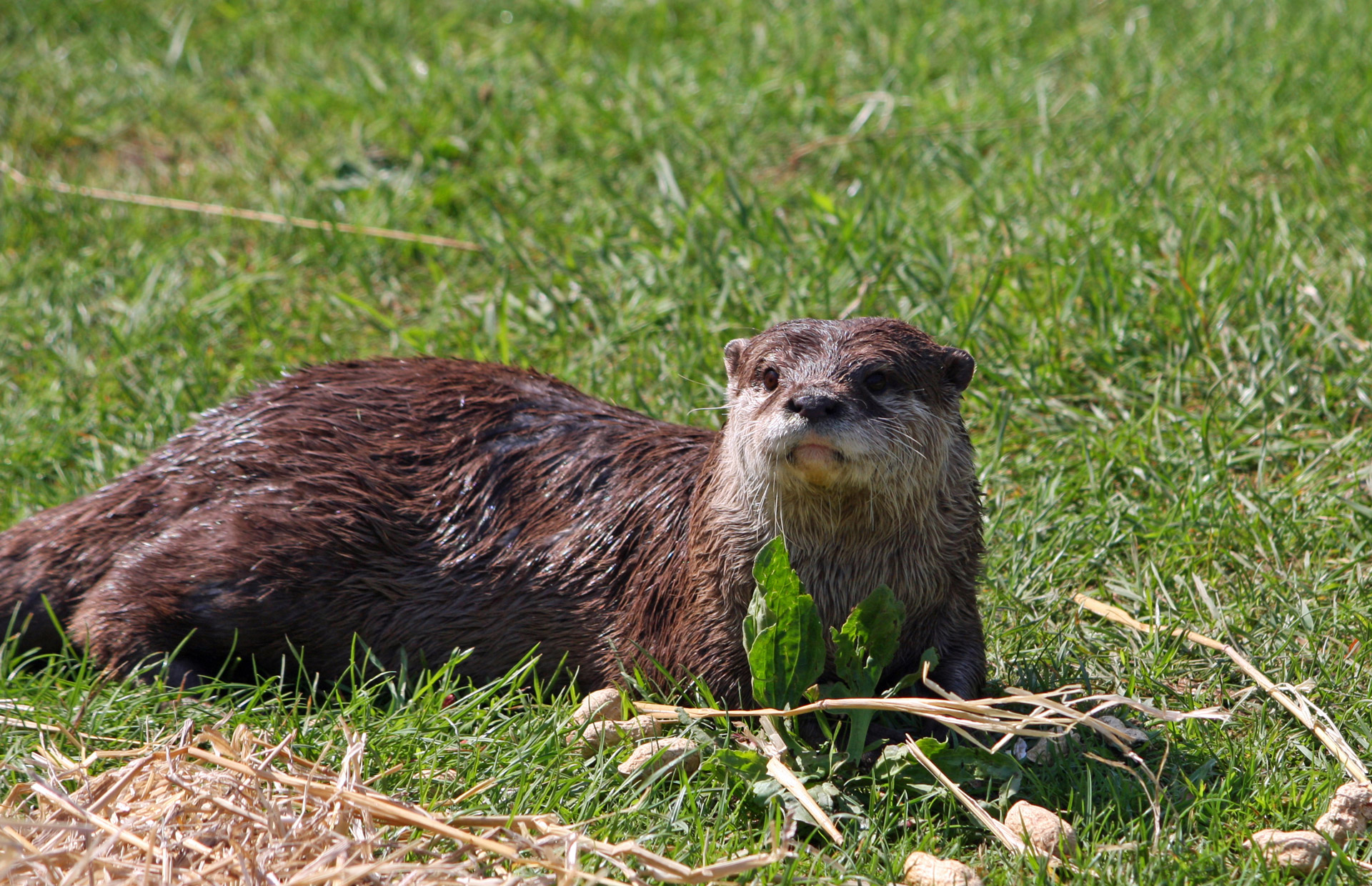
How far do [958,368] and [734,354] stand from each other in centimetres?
42

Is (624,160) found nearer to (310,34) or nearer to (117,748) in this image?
(310,34)

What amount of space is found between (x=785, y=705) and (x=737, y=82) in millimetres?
3299

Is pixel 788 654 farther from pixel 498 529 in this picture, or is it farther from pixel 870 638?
pixel 498 529

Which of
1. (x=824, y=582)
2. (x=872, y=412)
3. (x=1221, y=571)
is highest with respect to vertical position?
(x=872, y=412)

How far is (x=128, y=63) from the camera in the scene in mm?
5770

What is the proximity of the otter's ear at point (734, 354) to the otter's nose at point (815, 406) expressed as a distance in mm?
382

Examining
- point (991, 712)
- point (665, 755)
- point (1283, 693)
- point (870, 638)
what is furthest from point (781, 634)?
point (1283, 693)

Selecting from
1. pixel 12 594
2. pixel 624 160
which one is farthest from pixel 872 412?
pixel 624 160

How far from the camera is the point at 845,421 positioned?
233cm

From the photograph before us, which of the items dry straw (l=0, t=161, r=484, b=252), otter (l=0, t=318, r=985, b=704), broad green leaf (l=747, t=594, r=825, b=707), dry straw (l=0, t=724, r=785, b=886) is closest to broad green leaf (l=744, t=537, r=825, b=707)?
broad green leaf (l=747, t=594, r=825, b=707)

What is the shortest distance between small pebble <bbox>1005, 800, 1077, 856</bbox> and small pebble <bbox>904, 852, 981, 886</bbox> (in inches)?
4.2

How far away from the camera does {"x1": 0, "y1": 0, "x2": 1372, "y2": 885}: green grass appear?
2.54 m

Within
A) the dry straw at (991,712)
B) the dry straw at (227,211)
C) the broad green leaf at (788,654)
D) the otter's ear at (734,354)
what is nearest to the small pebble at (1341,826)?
the dry straw at (991,712)

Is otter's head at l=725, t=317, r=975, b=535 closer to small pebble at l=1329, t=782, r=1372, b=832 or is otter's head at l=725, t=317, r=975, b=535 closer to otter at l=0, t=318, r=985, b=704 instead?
otter at l=0, t=318, r=985, b=704
